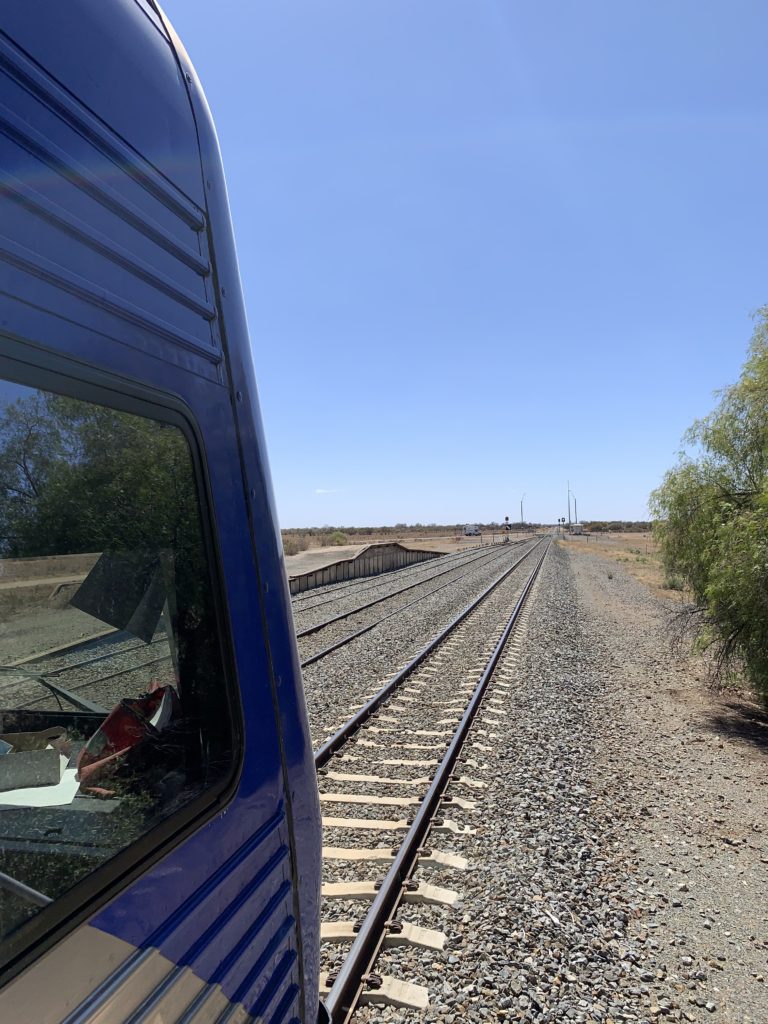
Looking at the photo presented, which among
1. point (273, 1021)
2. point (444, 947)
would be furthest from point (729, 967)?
point (273, 1021)

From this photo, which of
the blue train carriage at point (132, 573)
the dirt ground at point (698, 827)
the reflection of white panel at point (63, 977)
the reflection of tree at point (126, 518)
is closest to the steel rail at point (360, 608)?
the dirt ground at point (698, 827)

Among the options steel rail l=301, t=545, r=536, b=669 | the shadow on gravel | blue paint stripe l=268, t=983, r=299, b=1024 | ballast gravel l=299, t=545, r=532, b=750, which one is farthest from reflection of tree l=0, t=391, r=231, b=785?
steel rail l=301, t=545, r=536, b=669

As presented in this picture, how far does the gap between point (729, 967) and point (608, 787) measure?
258 centimetres

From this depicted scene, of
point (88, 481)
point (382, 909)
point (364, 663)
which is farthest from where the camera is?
point (364, 663)

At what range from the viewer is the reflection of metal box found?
1258mm

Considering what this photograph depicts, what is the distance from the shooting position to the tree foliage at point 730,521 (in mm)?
9148

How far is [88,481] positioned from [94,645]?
0.38m

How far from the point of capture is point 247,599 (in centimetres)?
182

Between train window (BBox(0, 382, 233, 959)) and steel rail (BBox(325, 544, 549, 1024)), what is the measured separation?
1.80 m

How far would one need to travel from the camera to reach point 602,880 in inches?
185

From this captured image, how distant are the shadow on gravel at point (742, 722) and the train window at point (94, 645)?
8.84 metres

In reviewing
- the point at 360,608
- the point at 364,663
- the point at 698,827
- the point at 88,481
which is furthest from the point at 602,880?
the point at 360,608

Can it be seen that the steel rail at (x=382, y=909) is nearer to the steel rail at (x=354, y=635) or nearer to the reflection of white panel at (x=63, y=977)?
the reflection of white panel at (x=63, y=977)

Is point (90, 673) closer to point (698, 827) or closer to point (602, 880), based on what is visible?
point (602, 880)
